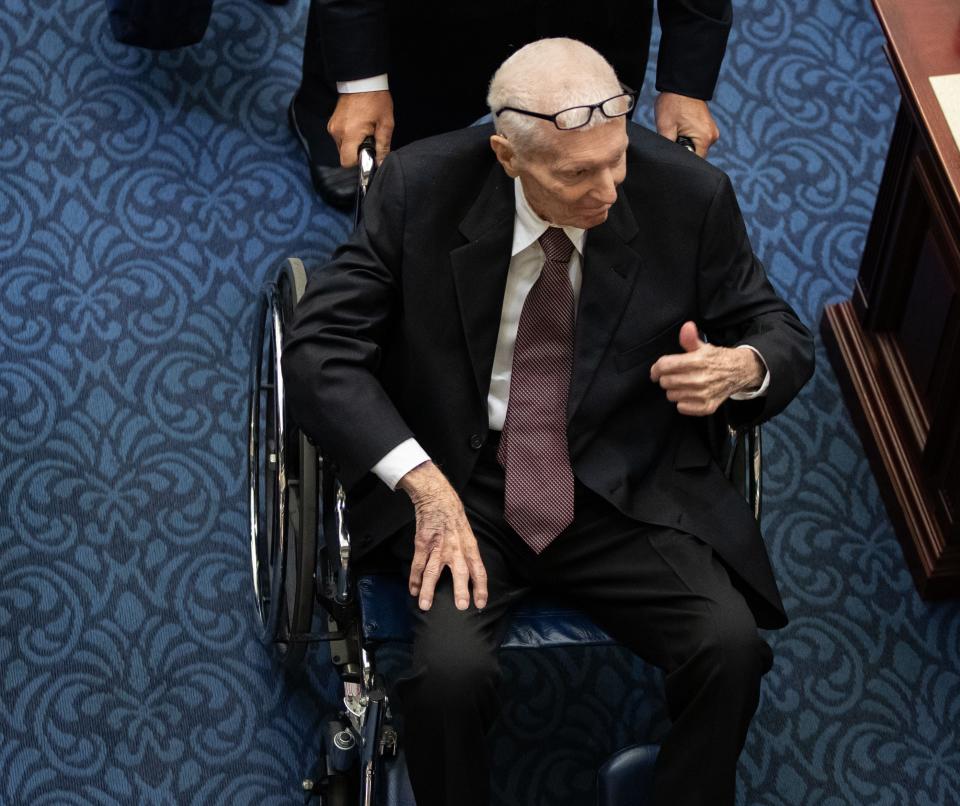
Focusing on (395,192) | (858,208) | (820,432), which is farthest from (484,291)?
(858,208)

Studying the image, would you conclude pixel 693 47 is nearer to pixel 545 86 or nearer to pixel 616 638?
pixel 545 86

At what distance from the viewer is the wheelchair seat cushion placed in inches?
102

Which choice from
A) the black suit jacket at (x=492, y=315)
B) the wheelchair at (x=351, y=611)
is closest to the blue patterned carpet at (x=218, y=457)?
the wheelchair at (x=351, y=611)

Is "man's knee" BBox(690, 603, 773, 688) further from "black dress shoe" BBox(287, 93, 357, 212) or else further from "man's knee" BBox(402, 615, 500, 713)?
"black dress shoe" BBox(287, 93, 357, 212)

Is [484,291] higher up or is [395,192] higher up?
[395,192]

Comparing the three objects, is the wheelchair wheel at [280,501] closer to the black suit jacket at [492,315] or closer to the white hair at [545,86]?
the black suit jacket at [492,315]

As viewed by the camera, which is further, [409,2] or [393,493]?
[409,2]

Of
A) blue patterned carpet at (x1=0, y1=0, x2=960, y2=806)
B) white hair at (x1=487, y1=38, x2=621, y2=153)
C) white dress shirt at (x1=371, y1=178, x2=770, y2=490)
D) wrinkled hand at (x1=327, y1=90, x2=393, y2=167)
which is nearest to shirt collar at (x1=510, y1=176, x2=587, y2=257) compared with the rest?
white dress shirt at (x1=371, y1=178, x2=770, y2=490)

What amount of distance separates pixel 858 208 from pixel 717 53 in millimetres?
1110

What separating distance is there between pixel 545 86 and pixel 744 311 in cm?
54

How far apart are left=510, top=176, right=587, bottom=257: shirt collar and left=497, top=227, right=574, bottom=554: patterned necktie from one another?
0.01m

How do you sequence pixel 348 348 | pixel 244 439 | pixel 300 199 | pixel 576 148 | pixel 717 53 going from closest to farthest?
pixel 576 148, pixel 348 348, pixel 717 53, pixel 244 439, pixel 300 199

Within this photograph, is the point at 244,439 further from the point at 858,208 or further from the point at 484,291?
the point at 858,208

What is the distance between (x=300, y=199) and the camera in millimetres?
3836
